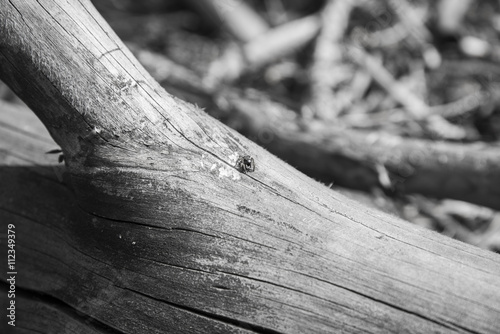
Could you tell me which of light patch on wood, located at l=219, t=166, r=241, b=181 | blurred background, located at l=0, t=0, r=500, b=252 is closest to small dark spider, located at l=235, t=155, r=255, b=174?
light patch on wood, located at l=219, t=166, r=241, b=181

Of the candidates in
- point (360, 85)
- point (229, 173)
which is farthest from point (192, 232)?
point (360, 85)

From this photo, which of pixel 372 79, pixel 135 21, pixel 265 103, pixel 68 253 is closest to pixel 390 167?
pixel 265 103

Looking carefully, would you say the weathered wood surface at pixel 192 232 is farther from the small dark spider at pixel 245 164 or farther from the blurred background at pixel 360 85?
the blurred background at pixel 360 85

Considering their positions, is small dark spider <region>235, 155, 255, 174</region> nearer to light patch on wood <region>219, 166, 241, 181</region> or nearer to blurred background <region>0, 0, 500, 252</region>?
light patch on wood <region>219, 166, 241, 181</region>

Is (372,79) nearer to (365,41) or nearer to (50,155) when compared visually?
(365,41)

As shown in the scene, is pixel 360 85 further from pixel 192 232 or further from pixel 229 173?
pixel 192 232
